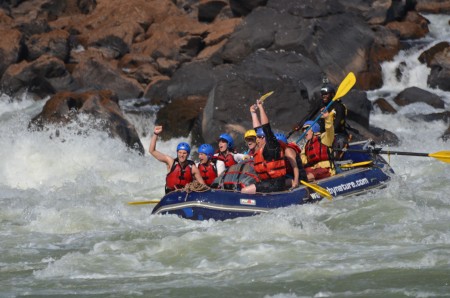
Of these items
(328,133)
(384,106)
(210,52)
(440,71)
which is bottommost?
(328,133)

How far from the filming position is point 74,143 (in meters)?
17.8

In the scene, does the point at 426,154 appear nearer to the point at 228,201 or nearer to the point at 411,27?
the point at 228,201

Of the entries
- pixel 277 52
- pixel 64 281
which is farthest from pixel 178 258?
pixel 277 52

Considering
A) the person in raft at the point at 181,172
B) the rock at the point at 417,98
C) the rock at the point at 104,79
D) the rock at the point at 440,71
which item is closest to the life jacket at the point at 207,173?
the person in raft at the point at 181,172

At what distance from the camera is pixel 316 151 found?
12.7 metres

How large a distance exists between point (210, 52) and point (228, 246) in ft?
49.7

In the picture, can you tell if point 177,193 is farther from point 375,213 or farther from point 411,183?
point 411,183

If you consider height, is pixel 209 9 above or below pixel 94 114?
above

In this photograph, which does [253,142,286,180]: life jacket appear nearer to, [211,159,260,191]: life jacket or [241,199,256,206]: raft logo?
[211,159,260,191]: life jacket

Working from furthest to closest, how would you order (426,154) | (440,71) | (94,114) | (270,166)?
(440,71)
(94,114)
(426,154)
(270,166)

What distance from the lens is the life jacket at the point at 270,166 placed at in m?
11.4

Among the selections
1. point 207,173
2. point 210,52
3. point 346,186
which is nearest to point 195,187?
point 207,173

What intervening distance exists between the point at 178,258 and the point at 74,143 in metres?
8.88

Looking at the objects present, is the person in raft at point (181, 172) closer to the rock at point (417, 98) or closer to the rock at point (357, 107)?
the rock at point (357, 107)
